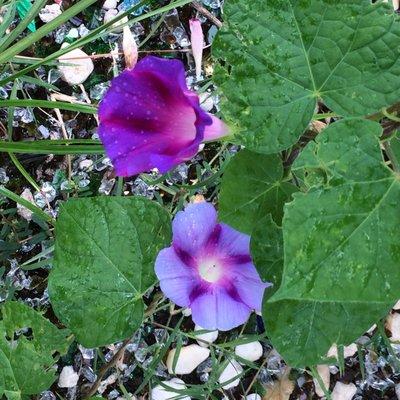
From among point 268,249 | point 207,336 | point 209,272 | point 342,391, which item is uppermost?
point 268,249

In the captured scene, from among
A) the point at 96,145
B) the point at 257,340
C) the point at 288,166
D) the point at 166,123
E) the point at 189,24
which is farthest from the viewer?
the point at 189,24

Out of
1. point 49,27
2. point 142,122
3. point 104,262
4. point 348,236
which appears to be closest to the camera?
point 348,236

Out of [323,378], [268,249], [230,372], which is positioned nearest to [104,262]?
[268,249]

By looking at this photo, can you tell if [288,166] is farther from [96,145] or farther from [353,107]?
[96,145]

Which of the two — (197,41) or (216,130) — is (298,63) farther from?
(197,41)

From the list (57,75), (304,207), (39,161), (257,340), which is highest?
(304,207)

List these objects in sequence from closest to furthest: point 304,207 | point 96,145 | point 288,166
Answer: point 304,207
point 288,166
point 96,145

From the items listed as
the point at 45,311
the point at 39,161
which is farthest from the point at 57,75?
the point at 45,311
